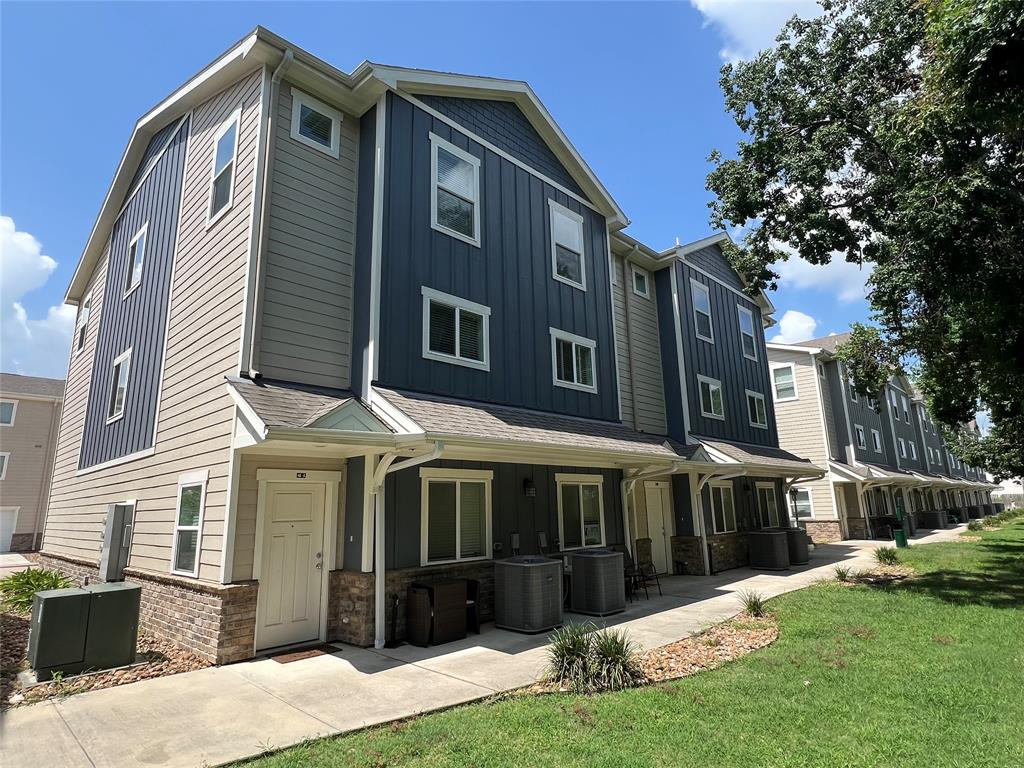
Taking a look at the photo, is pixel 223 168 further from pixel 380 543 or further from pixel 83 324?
pixel 83 324

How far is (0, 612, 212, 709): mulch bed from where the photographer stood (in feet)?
19.7

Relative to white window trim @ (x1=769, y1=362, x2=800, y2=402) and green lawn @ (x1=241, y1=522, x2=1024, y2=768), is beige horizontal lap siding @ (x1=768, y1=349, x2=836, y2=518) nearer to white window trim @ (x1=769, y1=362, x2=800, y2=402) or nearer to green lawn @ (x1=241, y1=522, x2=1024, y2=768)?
white window trim @ (x1=769, y1=362, x2=800, y2=402)

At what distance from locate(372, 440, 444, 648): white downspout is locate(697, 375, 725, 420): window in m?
11.5

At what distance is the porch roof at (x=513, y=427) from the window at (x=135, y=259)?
8169 millimetres

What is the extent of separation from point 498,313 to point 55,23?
26.7 feet

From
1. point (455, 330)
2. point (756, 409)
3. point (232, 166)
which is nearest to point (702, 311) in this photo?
point (756, 409)

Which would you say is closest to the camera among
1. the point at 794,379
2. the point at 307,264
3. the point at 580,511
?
the point at 307,264

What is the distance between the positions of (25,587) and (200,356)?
6.66 m

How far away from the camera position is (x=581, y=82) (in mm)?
11633

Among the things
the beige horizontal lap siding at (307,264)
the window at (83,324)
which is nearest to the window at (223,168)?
the beige horizontal lap siding at (307,264)

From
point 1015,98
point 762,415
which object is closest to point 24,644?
point 1015,98

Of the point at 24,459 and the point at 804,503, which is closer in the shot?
the point at 804,503

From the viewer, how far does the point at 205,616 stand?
734 cm

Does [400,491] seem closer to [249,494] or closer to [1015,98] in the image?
[249,494]
